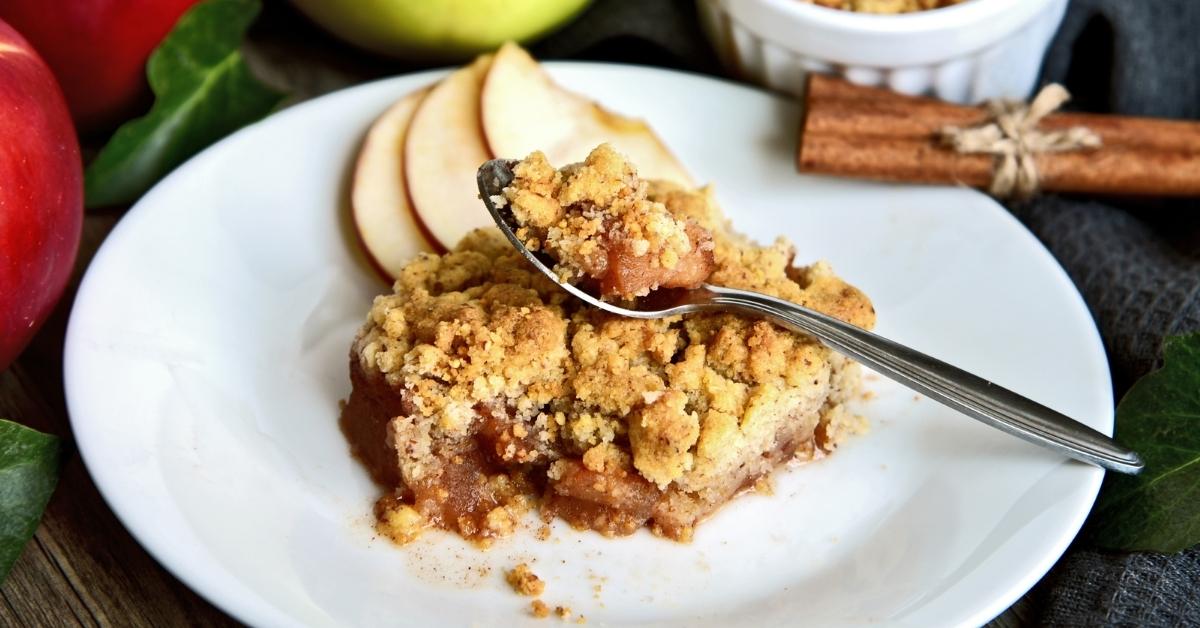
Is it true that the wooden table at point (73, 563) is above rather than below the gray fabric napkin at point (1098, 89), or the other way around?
below

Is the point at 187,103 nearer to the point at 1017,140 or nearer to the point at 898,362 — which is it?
the point at 898,362

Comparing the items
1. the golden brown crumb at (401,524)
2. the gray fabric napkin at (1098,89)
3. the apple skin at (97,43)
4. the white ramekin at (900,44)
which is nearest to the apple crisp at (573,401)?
the golden brown crumb at (401,524)

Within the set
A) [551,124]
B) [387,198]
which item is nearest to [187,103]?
[387,198]

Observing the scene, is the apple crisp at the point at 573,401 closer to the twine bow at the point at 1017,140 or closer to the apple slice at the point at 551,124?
the apple slice at the point at 551,124

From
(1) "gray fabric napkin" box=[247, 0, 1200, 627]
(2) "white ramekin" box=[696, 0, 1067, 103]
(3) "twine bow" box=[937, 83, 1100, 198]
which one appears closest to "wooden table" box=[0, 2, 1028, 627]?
(1) "gray fabric napkin" box=[247, 0, 1200, 627]

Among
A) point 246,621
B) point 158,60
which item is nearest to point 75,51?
point 158,60

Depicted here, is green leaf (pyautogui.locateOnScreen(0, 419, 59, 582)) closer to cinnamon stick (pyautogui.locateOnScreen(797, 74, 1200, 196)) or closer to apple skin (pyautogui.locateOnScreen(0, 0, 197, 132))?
apple skin (pyautogui.locateOnScreen(0, 0, 197, 132))
